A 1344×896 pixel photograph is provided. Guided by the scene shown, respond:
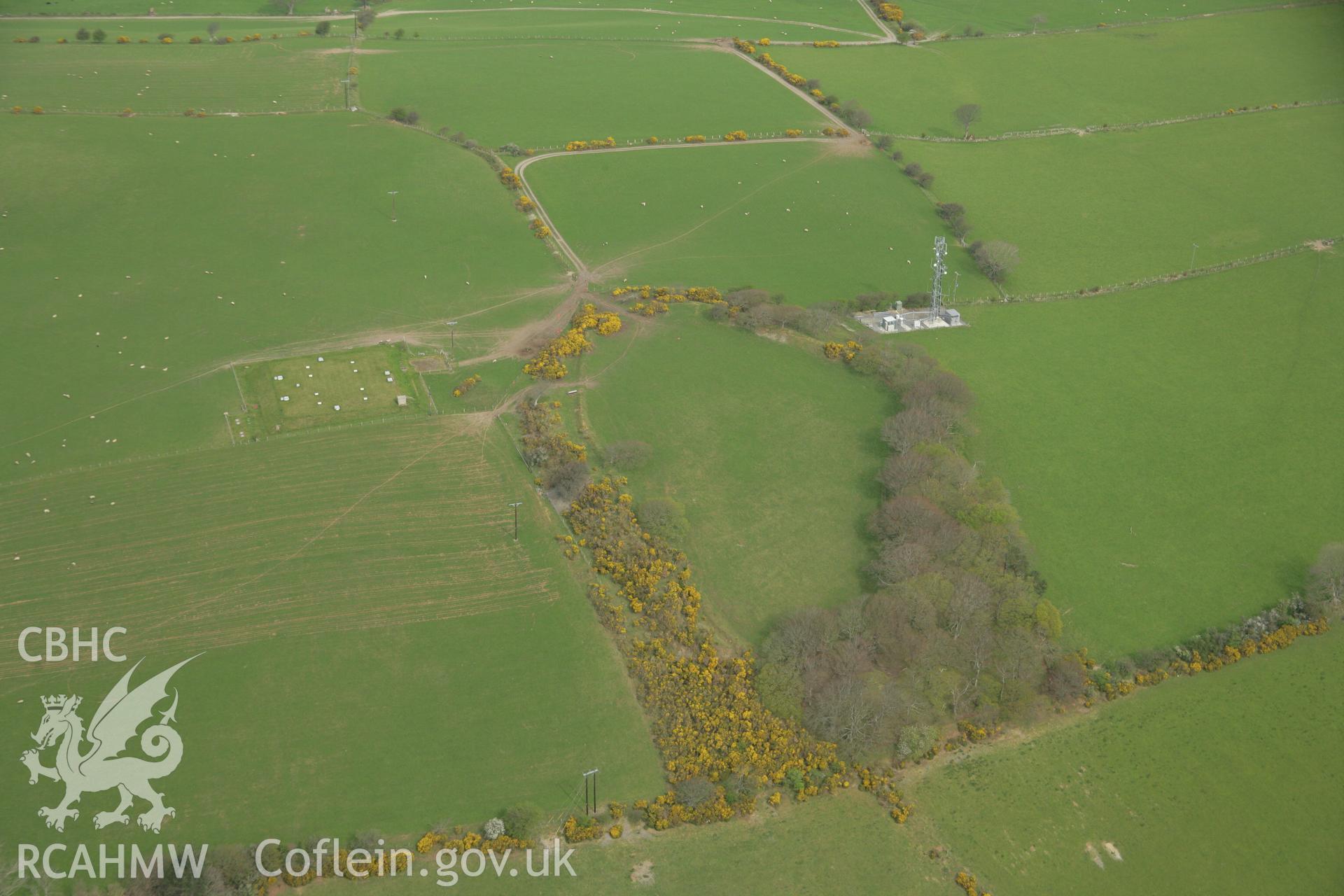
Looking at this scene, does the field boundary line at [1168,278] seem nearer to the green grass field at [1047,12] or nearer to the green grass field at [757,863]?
the green grass field at [757,863]

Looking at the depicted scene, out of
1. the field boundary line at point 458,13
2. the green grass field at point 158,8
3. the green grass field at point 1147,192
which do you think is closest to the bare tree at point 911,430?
the green grass field at point 1147,192

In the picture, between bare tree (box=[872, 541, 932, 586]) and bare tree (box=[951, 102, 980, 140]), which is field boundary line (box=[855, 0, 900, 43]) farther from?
bare tree (box=[872, 541, 932, 586])

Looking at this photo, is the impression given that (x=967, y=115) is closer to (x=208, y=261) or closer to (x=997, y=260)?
(x=997, y=260)

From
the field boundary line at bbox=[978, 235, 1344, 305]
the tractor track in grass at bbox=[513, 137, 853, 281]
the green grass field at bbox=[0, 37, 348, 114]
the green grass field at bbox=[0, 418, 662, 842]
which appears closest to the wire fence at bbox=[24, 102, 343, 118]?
the green grass field at bbox=[0, 37, 348, 114]

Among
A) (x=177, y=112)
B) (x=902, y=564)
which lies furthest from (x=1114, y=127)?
(x=177, y=112)

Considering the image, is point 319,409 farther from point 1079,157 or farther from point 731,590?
point 1079,157

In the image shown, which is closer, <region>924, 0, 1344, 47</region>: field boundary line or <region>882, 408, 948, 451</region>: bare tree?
<region>882, 408, 948, 451</region>: bare tree

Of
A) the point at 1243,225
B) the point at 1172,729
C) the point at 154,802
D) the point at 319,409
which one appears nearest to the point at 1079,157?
the point at 1243,225
